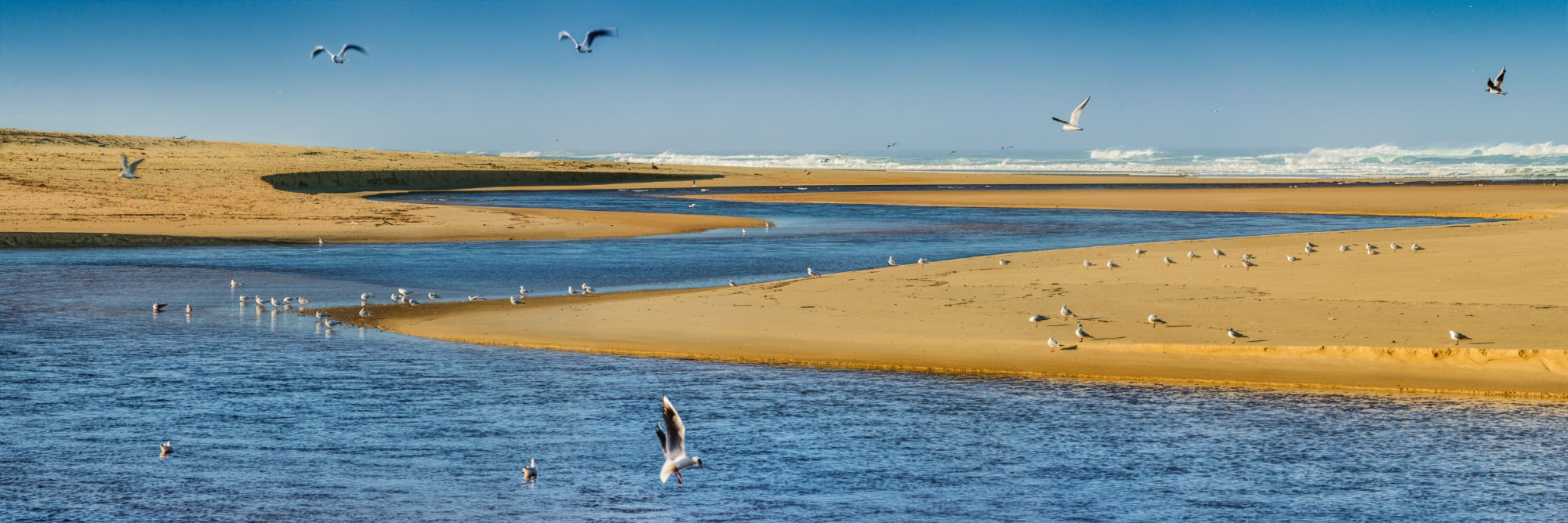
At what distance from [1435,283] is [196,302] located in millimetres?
20625

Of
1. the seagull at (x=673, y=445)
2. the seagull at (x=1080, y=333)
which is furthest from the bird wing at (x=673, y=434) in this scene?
the seagull at (x=1080, y=333)

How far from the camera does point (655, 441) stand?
11.9m

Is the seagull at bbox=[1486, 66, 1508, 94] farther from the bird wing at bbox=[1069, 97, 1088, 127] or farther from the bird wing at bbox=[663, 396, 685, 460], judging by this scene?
the bird wing at bbox=[663, 396, 685, 460]

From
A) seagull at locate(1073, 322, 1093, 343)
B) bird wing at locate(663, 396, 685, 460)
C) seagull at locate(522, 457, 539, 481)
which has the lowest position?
seagull at locate(522, 457, 539, 481)

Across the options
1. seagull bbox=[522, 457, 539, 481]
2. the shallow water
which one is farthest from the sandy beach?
seagull bbox=[522, 457, 539, 481]

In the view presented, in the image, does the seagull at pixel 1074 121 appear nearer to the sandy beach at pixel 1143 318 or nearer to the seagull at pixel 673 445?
the sandy beach at pixel 1143 318

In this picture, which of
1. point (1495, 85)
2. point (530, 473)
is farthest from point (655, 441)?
point (1495, 85)

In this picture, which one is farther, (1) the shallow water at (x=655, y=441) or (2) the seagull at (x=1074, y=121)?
(2) the seagull at (x=1074, y=121)

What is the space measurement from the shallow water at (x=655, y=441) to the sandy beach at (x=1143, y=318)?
808mm

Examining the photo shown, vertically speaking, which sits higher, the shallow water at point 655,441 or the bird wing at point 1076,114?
the bird wing at point 1076,114

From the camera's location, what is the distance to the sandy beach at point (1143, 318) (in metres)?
14.5

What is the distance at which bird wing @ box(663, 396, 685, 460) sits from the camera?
7.95m

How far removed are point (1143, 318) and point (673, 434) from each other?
10721mm

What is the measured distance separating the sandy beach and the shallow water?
2.65ft
